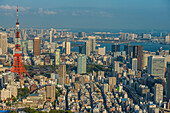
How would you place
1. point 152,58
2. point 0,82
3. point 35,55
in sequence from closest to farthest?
point 0,82 → point 152,58 → point 35,55

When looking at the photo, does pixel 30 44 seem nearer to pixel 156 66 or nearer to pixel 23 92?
pixel 156 66

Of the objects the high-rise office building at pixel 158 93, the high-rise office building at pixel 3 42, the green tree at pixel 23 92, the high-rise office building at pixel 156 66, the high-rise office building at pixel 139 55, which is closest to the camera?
the high-rise office building at pixel 158 93

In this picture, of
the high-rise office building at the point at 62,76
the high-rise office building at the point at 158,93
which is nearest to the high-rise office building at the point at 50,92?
the high-rise office building at the point at 62,76

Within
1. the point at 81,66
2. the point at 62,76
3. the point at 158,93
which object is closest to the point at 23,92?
the point at 62,76

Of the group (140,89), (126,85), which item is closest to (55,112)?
(140,89)

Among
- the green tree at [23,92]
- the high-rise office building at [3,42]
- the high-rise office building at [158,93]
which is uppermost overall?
the high-rise office building at [3,42]

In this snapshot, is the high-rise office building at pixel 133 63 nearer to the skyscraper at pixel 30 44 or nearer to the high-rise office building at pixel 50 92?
the high-rise office building at pixel 50 92

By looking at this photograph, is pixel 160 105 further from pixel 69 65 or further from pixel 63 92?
pixel 69 65

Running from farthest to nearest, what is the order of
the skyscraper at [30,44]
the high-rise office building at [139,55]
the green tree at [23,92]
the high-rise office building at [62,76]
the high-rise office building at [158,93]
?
1. the skyscraper at [30,44]
2. the high-rise office building at [139,55]
3. the high-rise office building at [62,76]
4. the green tree at [23,92]
5. the high-rise office building at [158,93]
